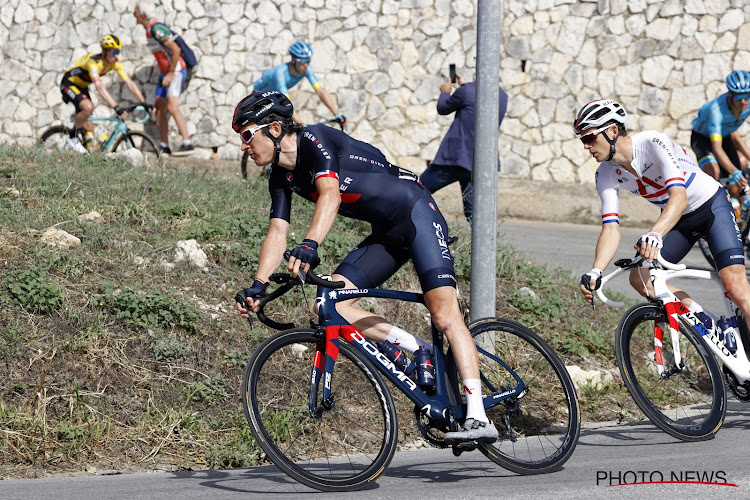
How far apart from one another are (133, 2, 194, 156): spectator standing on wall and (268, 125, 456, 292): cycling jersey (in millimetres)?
11556

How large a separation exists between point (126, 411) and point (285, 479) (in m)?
1.23

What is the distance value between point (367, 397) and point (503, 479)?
2.62 ft

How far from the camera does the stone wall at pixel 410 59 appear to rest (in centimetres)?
1542

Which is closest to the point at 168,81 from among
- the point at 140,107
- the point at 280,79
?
the point at 140,107

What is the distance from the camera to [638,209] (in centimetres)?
1486

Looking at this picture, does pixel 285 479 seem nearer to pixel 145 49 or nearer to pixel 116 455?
pixel 116 455

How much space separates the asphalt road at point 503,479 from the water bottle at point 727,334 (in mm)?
511

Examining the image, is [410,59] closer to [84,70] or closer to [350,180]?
[84,70]

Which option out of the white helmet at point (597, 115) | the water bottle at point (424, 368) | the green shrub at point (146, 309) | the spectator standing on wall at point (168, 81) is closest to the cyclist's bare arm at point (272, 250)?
the water bottle at point (424, 368)

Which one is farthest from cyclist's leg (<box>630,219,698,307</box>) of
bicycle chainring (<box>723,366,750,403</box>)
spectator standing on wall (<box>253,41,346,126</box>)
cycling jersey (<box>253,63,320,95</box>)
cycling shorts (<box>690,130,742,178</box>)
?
cycling jersey (<box>253,63,320,95</box>)

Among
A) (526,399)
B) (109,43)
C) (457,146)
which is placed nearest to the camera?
(526,399)

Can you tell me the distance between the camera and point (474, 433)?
495 cm

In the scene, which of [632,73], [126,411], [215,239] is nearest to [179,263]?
[215,239]

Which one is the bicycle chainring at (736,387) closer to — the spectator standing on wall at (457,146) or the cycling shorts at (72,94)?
the spectator standing on wall at (457,146)
